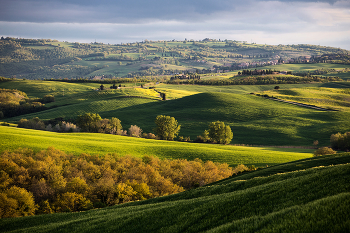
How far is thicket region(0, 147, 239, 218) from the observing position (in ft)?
120

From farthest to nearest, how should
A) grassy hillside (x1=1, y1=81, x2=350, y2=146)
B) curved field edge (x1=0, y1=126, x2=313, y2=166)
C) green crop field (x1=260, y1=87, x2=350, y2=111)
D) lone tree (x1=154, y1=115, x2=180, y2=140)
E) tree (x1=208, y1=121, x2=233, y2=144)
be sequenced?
green crop field (x1=260, y1=87, x2=350, y2=111), grassy hillside (x1=1, y1=81, x2=350, y2=146), lone tree (x1=154, y1=115, x2=180, y2=140), tree (x1=208, y1=121, x2=233, y2=144), curved field edge (x1=0, y1=126, x2=313, y2=166)

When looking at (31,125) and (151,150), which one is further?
(31,125)

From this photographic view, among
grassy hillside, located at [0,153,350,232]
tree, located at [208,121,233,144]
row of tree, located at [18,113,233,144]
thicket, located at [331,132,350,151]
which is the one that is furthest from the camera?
row of tree, located at [18,113,233,144]


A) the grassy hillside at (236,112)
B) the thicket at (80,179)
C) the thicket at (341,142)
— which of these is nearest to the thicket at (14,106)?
the grassy hillside at (236,112)

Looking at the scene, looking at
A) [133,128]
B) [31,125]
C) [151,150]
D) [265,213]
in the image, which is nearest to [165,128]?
[133,128]

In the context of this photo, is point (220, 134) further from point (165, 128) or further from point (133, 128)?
point (133, 128)

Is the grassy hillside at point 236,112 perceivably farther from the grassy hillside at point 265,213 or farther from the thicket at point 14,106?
the grassy hillside at point 265,213

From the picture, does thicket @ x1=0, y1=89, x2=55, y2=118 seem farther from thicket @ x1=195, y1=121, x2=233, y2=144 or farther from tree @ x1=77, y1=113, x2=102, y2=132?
thicket @ x1=195, y1=121, x2=233, y2=144

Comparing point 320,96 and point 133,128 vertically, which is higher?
point 320,96

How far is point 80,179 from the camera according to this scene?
4097 centimetres

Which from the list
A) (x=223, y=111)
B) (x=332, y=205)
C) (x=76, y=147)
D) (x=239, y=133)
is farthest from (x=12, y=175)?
(x=223, y=111)

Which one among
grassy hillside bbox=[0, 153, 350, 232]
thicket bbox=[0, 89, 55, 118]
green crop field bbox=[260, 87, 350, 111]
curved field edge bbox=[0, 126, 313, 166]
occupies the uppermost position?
grassy hillside bbox=[0, 153, 350, 232]

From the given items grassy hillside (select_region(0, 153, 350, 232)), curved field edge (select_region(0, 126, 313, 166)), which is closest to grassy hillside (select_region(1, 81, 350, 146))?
curved field edge (select_region(0, 126, 313, 166))

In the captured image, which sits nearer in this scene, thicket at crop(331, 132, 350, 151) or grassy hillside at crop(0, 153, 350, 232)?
grassy hillside at crop(0, 153, 350, 232)
